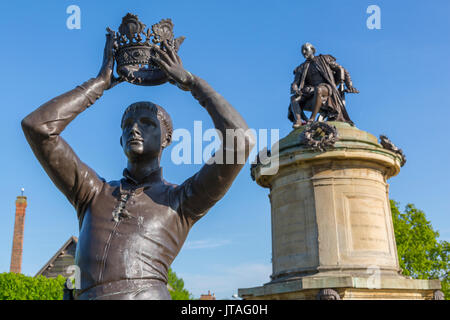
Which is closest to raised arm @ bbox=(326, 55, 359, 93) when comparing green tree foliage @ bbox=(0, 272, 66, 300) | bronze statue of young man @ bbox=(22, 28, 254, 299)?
bronze statue of young man @ bbox=(22, 28, 254, 299)

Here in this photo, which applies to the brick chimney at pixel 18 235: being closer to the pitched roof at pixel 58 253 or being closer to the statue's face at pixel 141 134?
the pitched roof at pixel 58 253

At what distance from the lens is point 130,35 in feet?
12.1

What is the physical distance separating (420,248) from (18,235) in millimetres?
43807

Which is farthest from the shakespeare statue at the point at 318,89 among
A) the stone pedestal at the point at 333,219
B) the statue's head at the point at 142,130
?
the statue's head at the point at 142,130

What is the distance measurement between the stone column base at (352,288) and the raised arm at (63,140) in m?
8.18

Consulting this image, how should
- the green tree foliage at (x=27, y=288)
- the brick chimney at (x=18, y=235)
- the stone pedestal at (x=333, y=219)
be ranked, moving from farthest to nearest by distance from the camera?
1. the brick chimney at (x=18, y=235)
2. the green tree foliage at (x=27, y=288)
3. the stone pedestal at (x=333, y=219)

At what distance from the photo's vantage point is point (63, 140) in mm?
3410

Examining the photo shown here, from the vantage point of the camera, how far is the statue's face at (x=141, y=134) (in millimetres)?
3555

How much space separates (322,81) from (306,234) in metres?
5.22

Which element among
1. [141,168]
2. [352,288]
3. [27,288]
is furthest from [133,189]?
[27,288]

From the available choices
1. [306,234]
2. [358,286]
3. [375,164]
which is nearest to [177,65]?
[358,286]
